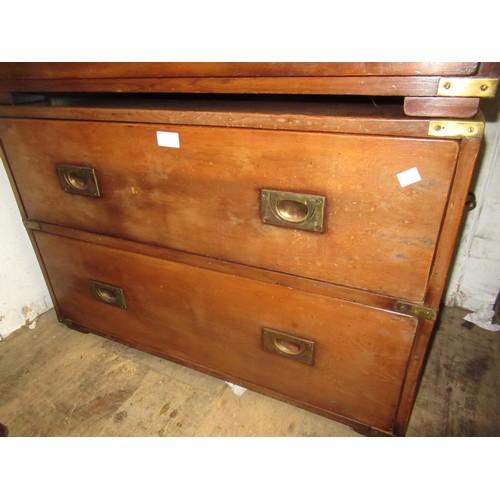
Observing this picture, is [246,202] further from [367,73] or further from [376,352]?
[376,352]

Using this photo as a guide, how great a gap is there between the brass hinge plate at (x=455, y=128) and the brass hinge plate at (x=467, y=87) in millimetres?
36

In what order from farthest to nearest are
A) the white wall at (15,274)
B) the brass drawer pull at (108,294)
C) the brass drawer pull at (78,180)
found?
the white wall at (15,274), the brass drawer pull at (108,294), the brass drawer pull at (78,180)

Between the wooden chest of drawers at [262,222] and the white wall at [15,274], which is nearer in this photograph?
the wooden chest of drawers at [262,222]

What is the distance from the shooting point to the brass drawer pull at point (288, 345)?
30.0 inches

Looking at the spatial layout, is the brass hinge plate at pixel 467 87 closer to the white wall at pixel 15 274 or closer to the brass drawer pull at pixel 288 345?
the brass drawer pull at pixel 288 345

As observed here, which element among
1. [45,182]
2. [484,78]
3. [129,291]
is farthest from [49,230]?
[484,78]

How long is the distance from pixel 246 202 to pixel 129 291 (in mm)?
494

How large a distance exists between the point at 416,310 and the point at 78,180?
0.84m

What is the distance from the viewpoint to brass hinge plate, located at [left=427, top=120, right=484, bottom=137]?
0.47 m

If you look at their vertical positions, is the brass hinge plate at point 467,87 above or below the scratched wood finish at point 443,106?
above

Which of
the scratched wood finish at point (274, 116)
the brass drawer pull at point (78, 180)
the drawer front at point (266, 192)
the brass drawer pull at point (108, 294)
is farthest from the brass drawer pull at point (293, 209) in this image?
the brass drawer pull at point (108, 294)

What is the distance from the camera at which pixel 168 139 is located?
26.6 inches

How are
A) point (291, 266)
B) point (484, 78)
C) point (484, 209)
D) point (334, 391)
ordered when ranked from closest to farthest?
point (484, 78)
point (291, 266)
point (334, 391)
point (484, 209)

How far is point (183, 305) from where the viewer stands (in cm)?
88
